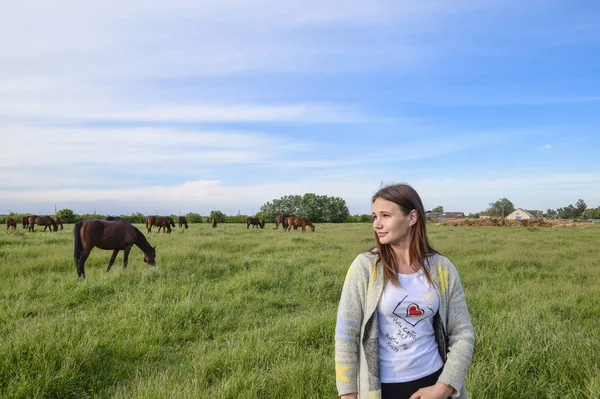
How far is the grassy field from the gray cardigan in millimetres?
1633

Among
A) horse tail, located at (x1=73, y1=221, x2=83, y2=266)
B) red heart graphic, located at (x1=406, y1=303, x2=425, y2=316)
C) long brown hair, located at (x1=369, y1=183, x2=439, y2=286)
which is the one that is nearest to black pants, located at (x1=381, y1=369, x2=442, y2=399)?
red heart graphic, located at (x1=406, y1=303, x2=425, y2=316)

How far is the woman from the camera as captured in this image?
6.66ft

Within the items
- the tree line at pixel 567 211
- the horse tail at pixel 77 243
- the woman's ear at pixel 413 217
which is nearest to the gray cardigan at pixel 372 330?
the woman's ear at pixel 413 217

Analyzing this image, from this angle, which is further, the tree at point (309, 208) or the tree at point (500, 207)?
the tree at point (500, 207)

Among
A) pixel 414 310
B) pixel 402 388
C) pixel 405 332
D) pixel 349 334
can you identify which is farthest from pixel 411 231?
pixel 402 388

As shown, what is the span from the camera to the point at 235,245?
15.9 meters

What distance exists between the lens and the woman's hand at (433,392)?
1.97 metres

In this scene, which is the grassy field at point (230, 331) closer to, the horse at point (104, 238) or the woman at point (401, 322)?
the horse at point (104, 238)

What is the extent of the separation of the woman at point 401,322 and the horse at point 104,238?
9188mm

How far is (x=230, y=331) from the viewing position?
18.2 feet

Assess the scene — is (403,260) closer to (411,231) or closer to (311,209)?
(411,231)

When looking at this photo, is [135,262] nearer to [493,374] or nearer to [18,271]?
[18,271]

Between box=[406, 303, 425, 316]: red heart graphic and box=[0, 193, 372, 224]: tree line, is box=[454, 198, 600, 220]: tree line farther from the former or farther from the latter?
box=[406, 303, 425, 316]: red heart graphic

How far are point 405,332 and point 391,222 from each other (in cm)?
60
